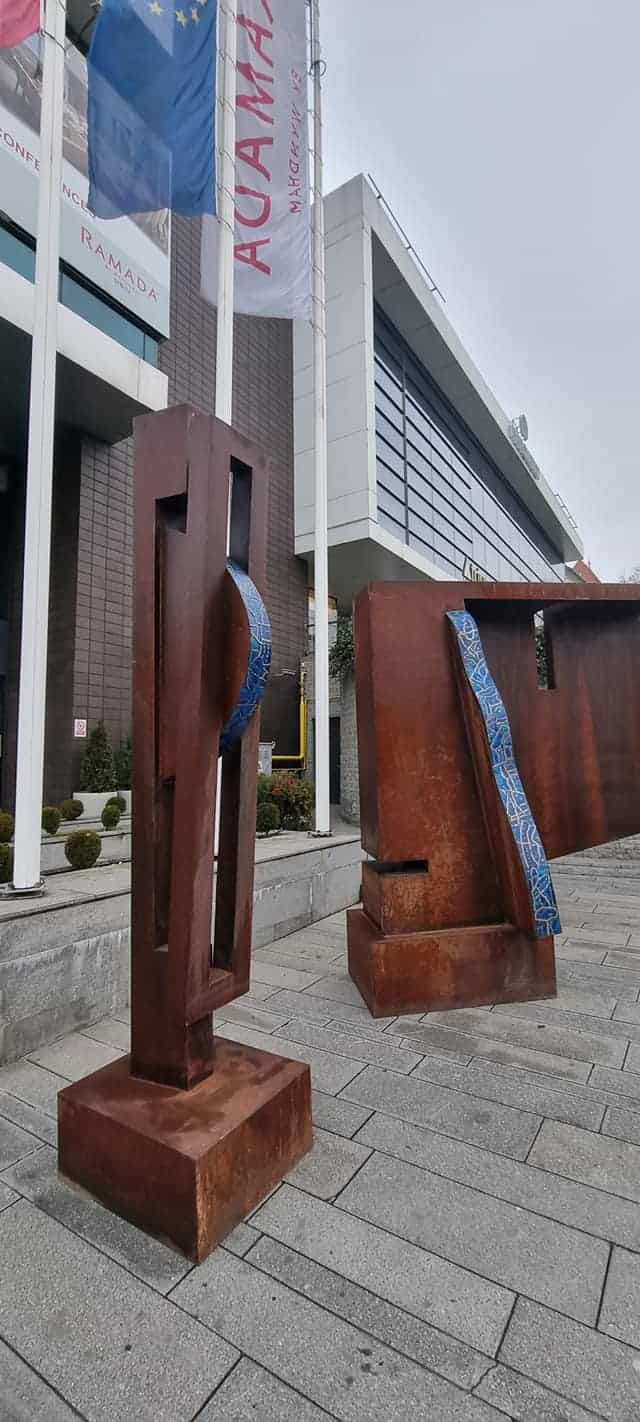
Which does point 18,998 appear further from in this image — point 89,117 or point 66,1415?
point 89,117

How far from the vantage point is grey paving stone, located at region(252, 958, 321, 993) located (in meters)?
4.46

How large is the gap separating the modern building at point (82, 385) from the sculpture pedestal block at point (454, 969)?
8.04m

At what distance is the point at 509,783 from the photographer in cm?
393

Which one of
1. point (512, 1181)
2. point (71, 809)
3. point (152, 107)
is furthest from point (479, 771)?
point (71, 809)

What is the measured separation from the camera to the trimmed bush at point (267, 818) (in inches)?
307

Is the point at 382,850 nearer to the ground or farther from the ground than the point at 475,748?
nearer to the ground

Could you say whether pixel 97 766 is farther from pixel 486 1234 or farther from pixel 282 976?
pixel 486 1234

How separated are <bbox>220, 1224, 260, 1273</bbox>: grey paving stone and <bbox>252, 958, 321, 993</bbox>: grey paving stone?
2.25m

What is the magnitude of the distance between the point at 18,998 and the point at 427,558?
1694 cm

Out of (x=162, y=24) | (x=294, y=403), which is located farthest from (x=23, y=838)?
(x=294, y=403)

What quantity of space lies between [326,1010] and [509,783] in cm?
178

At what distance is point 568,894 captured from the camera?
25.0 ft

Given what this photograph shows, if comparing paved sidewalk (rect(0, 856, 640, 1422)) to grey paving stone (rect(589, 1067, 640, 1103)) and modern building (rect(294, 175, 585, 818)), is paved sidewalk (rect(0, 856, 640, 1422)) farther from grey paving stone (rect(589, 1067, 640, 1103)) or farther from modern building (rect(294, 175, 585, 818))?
modern building (rect(294, 175, 585, 818))

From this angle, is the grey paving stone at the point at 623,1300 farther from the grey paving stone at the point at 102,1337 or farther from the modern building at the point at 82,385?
the modern building at the point at 82,385
